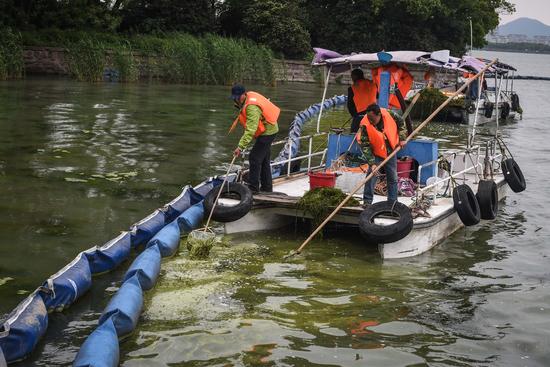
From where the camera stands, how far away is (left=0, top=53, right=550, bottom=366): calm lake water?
7.37 metres

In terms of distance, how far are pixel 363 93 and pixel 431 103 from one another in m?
17.6

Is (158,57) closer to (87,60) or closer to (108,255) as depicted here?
(87,60)

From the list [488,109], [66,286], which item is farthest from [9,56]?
[66,286]

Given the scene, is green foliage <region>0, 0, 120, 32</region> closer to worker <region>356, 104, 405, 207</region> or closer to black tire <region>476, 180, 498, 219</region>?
black tire <region>476, 180, 498, 219</region>

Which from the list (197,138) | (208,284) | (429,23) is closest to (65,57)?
(197,138)

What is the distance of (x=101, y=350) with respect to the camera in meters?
6.33

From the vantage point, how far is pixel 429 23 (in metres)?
51.7

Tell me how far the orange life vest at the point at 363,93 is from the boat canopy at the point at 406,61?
38 cm

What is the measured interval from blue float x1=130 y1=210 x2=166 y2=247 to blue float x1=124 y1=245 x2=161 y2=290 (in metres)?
1.23

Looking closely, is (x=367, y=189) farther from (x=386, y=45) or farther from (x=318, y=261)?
(x=386, y=45)

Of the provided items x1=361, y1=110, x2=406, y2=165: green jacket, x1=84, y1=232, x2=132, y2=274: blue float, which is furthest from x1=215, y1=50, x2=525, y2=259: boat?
x1=84, y1=232, x2=132, y2=274: blue float

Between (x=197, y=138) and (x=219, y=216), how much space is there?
10.8 m

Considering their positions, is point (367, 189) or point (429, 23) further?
point (429, 23)

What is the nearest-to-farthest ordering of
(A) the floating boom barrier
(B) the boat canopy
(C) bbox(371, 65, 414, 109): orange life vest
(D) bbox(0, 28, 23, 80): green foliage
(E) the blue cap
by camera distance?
1. (A) the floating boom barrier
2. (E) the blue cap
3. (B) the boat canopy
4. (C) bbox(371, 65, 414, 109): orange life vest
5. (D) bbox(0, 28, 23, 80): green foliage
